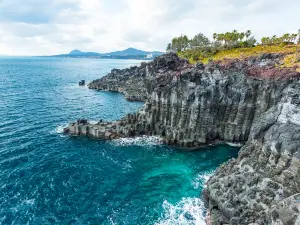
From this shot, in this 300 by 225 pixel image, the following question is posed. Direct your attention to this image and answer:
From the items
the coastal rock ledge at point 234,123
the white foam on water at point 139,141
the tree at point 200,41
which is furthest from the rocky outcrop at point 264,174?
the tree at point 200,41

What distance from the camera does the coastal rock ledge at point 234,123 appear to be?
105 ft

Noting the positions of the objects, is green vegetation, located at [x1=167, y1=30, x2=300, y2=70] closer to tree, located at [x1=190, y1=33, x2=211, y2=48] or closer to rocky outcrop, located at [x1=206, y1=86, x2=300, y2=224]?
tree, located at [x1=190, y1=33, x2=211, y2=48]

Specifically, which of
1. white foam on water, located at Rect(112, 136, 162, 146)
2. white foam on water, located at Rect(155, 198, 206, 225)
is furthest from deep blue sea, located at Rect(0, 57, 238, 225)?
white foam on water, located at Rect(112, 136, 162, 146)

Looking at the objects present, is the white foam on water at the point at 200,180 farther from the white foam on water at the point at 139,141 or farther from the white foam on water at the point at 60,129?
the white foam on water at the point at 60,129

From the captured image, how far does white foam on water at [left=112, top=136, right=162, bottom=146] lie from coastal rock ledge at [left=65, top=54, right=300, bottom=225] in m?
1.80

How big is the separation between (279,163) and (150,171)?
25.3 meters

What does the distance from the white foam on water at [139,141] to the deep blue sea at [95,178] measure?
0.27 meters

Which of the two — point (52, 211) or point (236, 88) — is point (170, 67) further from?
point (52, 211)

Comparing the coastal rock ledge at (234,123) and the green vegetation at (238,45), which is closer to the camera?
the coastal rock ledge at (234,123)

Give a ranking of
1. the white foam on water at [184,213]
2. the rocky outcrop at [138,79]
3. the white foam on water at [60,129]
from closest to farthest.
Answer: the white foam on water at [184,213] → the white foam on water at [60,129] → the rocky outcrop at [138,79]

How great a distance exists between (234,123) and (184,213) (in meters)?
31.4

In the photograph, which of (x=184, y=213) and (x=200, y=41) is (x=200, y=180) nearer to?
(x=184, y=213)

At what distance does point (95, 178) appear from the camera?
45.9 m

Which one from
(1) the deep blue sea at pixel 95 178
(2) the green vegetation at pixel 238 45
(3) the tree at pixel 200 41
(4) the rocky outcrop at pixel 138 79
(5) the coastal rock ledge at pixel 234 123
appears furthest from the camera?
(3) the tree at pixel 200 41
